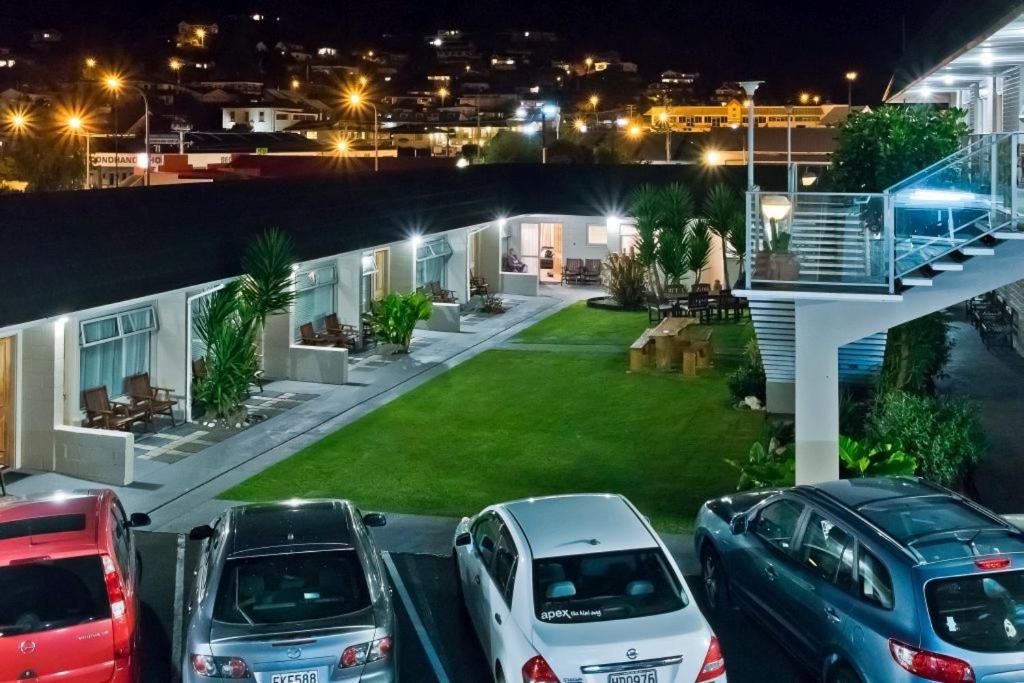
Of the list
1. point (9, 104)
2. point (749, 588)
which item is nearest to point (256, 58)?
point (9, 104)

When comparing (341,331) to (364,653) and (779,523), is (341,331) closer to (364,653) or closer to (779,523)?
(779,523)

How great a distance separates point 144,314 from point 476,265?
56.6 feet

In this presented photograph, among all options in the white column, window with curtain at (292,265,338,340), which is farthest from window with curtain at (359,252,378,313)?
the white column

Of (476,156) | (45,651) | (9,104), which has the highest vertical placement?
(9,104)

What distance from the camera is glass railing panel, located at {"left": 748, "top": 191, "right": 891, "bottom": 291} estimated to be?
13.6 meters

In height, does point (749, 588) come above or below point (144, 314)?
below

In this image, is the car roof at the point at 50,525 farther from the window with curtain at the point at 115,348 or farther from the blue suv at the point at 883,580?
the window with curtain at the point at 115,348

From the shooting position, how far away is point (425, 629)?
36.7ft

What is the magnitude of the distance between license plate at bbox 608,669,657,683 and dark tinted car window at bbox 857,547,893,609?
64.5 inches

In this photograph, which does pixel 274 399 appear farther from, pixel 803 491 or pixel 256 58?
pixel 256 58

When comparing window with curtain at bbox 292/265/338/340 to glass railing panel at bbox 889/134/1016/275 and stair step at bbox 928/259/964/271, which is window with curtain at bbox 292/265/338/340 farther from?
stair step at bbox 928/259/964/271

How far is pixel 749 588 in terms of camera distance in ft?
35.1

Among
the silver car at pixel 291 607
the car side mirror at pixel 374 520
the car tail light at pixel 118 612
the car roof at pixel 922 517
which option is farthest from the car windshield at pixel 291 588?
the car roof at pixel 922 517

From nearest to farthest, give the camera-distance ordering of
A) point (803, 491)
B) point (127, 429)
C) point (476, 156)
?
point (803, 491)
point (127, 429)
point (476, 156)
